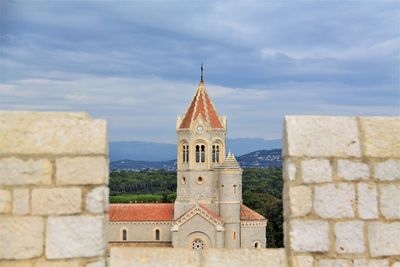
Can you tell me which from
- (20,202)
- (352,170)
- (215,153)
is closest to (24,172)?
(20,202)

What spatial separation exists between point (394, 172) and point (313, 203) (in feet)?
2.26

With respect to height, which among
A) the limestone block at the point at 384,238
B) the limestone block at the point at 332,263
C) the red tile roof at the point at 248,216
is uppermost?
the limestone block at the point at 384,238

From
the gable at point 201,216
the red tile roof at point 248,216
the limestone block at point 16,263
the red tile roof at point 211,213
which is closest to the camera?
Result: the limestone block at point 16,263

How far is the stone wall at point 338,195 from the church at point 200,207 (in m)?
42.5

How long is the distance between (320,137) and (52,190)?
2.04 m

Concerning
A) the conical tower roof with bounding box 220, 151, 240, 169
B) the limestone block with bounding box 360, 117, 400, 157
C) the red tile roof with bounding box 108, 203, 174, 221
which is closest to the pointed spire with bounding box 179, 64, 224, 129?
the conical tower roof with bounding box 220, 151, 240, 169

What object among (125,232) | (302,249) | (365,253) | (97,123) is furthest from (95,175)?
(125,232)

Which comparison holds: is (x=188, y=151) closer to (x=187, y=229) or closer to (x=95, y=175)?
(x=187, y=229)

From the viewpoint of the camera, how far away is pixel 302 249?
4473mm

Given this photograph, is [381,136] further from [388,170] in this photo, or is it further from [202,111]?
[202,111]

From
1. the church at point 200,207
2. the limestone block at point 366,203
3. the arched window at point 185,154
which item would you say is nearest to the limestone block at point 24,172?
the limestone block at point 366,203

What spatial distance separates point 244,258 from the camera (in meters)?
4.54

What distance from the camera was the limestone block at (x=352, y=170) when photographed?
14.9 feet

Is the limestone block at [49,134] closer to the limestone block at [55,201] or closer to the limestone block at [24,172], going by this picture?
the limestone block at [24,172]
